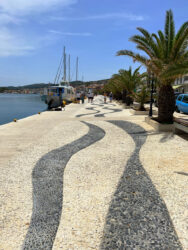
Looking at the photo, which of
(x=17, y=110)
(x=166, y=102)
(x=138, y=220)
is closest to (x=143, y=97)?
(x=166, y=102)

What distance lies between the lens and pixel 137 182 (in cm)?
433

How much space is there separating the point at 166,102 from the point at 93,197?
24.4 ft

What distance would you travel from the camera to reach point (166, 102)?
10016 mm

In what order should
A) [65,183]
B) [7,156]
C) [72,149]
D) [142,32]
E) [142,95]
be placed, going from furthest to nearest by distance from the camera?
[142,95] → [142,32] → [72,149] → [7,156] → [65,183]

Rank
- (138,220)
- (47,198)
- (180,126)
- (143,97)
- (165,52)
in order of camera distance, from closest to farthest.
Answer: (138,220) → (47,198) → (180,126) → (165,52) → (143,97)

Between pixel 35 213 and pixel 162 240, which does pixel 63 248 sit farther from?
pixel 162 240

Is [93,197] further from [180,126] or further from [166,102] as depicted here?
[166,102]

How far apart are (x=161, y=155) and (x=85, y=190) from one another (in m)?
2.94

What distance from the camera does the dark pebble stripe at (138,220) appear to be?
8.63ft

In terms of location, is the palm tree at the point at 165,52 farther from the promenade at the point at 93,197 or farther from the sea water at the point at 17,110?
the sea water at the point at 17,110

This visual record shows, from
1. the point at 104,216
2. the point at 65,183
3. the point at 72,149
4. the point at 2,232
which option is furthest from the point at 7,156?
the point at 104,216

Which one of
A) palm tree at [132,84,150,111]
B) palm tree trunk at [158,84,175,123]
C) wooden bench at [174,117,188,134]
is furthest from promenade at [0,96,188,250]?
palm tree at [132,84,150,111]

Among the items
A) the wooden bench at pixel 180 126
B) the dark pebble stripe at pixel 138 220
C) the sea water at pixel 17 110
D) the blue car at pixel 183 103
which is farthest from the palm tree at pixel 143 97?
the dark pebble stripe at pixel 138 220

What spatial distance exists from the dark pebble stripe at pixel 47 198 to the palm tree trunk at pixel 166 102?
16.7 feet
